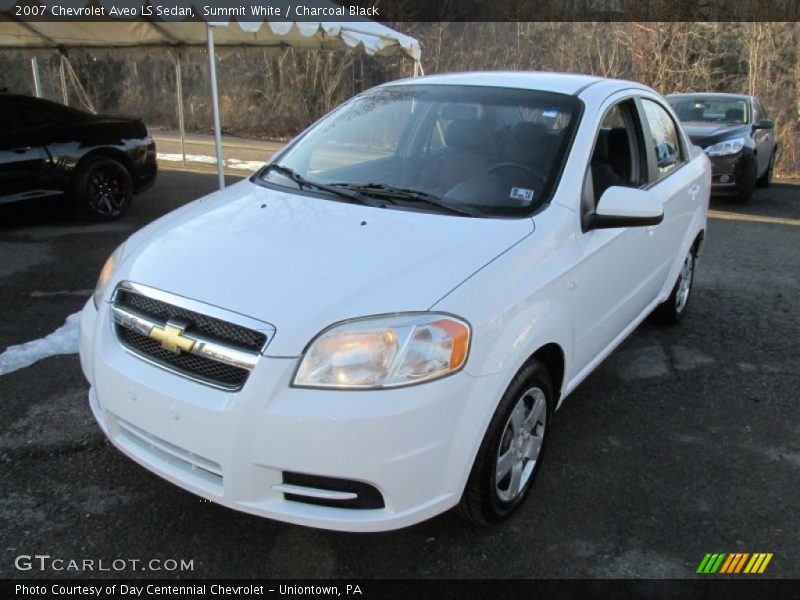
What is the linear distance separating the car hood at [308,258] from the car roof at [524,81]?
3.52ft

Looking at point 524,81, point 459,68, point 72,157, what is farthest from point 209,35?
point 459,68

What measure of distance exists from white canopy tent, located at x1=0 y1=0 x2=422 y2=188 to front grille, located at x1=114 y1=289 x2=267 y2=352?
5576 mm

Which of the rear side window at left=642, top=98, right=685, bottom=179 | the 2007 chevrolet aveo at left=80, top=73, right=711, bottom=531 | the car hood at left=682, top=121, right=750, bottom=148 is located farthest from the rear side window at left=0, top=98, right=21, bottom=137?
the car hood at left=682, top=121, right=750, bottom=148

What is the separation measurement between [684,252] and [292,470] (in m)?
3.44

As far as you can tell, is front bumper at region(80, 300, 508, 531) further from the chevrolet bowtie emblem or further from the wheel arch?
the wheel arch

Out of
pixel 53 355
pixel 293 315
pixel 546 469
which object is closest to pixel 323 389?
pixel 293 315

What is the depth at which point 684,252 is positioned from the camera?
4.54 metres

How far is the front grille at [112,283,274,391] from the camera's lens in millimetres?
2137

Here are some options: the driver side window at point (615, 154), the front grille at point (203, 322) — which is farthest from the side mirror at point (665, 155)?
the front grille at point (203, 322)

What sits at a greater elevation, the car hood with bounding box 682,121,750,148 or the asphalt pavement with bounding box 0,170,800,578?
the car hood with bounding box 682,121,750,148

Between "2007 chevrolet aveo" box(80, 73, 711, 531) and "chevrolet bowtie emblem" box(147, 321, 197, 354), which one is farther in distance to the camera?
"chevrolet bowtie emblem" box(147, 321, 197, 354)

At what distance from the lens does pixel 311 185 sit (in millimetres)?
3213

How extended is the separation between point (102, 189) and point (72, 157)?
52 cm

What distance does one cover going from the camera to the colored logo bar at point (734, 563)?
2.51 m
